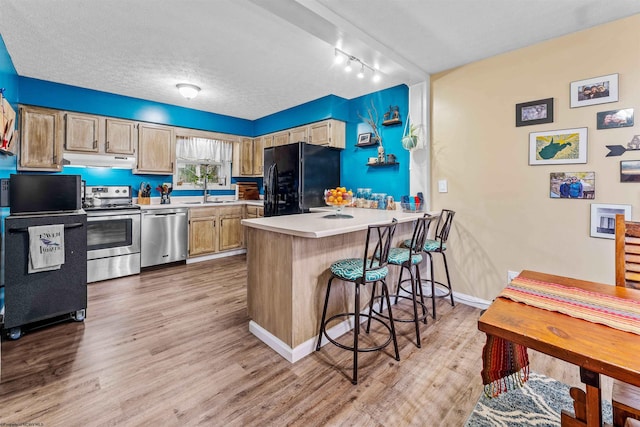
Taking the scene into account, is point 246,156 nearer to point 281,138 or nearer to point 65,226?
point 281,138

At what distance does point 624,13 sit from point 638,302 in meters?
2.32

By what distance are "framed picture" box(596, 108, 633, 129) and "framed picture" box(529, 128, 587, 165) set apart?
11 cm

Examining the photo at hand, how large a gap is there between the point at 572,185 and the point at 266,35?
297 centimetres

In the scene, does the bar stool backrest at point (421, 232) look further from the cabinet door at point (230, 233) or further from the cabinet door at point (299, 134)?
the cabinet door at point (230, 233)

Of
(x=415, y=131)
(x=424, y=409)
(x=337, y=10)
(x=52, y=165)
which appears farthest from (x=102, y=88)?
(x=424, y=409)

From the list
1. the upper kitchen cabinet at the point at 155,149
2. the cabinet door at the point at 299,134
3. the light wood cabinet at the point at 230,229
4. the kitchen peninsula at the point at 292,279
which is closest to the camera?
the kitchen peninsula at the point at 292,279

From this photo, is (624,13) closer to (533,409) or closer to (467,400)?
(533,409)

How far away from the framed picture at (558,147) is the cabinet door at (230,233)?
4.36 meters

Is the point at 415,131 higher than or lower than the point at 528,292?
higher

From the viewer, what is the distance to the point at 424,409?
1.58 metres

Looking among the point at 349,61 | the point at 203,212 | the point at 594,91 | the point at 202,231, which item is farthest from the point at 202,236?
the point at 594,91

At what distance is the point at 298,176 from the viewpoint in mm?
3895

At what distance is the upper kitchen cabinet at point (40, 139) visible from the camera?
11.3ft

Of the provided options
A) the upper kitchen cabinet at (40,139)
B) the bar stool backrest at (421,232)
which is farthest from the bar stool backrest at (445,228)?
the upper kitchen cabinet at (40,139)
